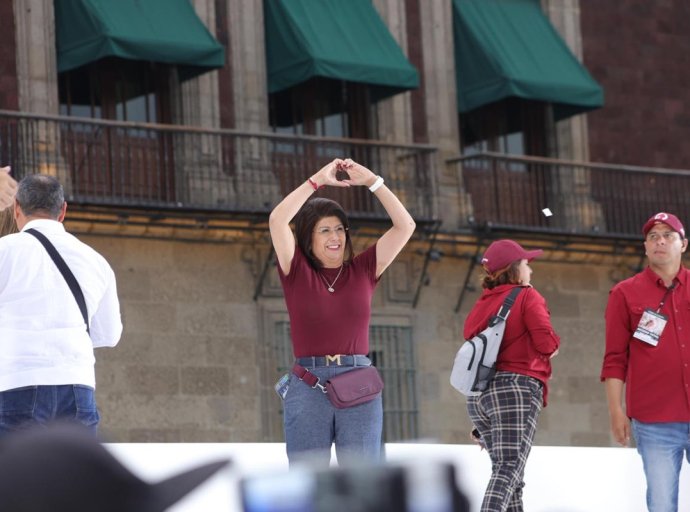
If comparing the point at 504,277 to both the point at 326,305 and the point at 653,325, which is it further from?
the point at 326,305

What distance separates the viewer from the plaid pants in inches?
249

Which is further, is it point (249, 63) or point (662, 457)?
point (249, 63)

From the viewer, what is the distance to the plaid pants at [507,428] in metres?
6.33

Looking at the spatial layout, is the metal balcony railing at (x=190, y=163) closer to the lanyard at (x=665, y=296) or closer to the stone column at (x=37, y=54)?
the stone column at (x=37, y=54)

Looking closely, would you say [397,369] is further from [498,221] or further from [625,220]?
[625,220]

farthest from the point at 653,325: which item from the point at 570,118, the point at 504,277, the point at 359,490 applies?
the point at 570,118

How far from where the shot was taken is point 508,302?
6676 mm

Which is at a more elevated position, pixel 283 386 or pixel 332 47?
pixel 332 47

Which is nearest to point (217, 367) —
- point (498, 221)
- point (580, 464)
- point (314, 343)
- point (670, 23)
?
point (498, 221)

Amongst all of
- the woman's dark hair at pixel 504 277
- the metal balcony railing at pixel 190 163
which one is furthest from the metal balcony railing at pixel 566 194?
the woman's dark hair at pixel 504 277

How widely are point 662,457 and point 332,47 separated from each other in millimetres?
12438

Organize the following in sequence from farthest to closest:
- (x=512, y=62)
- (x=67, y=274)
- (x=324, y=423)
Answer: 1. (x=512, y=62)
2. (x=324, y=423)
3. (x=67, y=274)

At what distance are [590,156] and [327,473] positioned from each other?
20371mm

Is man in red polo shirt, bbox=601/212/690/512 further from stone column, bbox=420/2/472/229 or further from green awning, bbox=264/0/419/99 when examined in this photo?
stone column, bbox=420/2/472/229
